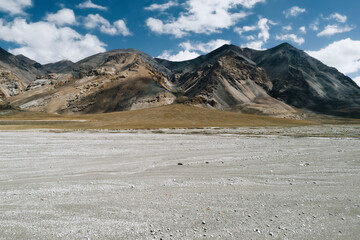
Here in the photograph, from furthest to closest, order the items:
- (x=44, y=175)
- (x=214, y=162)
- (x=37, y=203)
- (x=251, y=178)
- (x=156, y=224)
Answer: (x=214, y=162), (x=44, y=175), (x=251, y=178), (x=37, y=203), (x=156, y=224)

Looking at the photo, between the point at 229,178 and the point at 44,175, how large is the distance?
32.6 ft

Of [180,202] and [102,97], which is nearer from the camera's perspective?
[180,202]

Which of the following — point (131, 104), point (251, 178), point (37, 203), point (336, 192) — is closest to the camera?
point (37, 203)

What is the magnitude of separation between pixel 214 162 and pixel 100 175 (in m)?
7.64

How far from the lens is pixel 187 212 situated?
6820mm

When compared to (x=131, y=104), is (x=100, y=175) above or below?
below

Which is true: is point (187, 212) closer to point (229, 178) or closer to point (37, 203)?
point (229, 178)

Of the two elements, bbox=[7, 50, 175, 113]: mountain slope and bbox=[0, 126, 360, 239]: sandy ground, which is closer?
bbox=[0, 126, 360, 239]: sandy ground

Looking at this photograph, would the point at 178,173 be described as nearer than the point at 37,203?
No

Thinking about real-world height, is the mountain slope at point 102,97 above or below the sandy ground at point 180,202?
above

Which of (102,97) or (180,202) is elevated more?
(102,97)

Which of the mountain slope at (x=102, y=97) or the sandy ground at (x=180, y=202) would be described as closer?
the sandy ground at (x=180, y=202)

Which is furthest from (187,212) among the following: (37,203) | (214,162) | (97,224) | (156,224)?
(214,162)

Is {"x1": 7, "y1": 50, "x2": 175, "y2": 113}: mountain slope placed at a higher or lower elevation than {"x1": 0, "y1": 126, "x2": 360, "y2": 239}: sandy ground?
higher
